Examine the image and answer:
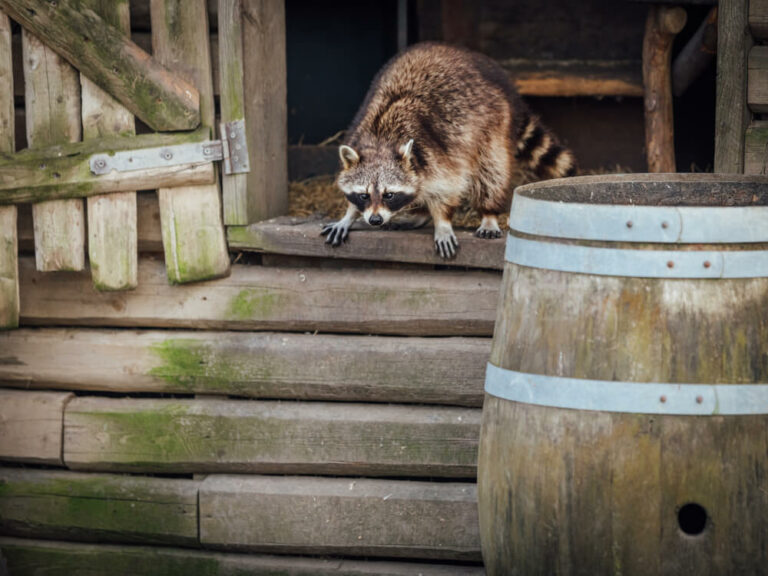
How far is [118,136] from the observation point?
163 inches

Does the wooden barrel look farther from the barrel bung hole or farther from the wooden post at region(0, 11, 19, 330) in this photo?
the wooden post at region(0, 11, 19, 330)

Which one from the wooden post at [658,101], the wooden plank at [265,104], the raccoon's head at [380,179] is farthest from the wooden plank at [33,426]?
the wooden post at [658,101]

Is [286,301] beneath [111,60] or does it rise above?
beneath

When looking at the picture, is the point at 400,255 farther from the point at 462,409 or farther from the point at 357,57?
the point at 357,57

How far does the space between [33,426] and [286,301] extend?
1241mm

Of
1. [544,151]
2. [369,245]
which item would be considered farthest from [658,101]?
[369,245]

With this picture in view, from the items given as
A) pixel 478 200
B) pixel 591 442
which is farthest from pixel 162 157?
pixel 591 442

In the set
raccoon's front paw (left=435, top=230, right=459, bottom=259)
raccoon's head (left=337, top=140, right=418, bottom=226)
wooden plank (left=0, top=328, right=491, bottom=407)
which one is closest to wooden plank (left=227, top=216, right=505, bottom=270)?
raccoon's front paw (left=435, top=230, right=459, bottom=259)

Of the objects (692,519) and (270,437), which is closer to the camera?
(692,519)

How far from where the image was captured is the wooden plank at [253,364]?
4176 millimetres

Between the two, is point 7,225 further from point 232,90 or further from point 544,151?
point 544,151

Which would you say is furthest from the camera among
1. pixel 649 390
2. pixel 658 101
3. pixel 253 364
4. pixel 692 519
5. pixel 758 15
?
pixel 658 101

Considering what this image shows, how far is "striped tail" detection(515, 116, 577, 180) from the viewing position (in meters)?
4.99

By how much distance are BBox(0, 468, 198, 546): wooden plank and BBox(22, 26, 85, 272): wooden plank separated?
3.13 feet
